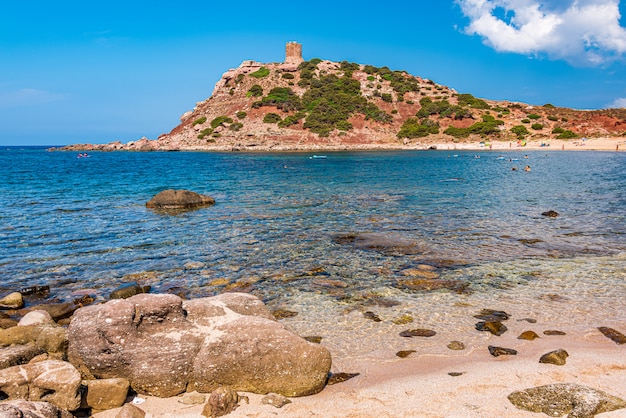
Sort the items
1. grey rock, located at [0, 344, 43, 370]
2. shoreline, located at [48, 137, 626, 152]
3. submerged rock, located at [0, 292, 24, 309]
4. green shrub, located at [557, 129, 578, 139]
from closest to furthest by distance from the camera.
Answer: grey rock, located at [0, 344, 43, 370], submerged rock, located at [0, 292, 24, 309], shoreline, located at [48, 137, 626, 152], green shrub, located at [557, 129, 578, 139]

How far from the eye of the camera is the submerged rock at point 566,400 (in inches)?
218

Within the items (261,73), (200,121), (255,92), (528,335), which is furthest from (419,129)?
(528,335)

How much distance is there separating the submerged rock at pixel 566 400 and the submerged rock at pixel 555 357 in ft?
2.72

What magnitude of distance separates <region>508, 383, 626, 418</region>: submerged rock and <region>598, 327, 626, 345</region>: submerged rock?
2.37m

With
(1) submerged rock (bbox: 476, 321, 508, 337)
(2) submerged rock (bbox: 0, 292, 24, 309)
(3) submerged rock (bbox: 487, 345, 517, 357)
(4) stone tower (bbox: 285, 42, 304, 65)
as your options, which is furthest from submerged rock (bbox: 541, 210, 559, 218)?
(4) stone tower (bbox: 285, 42, 304, 65)

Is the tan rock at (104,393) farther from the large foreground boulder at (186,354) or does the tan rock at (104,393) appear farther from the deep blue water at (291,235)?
the deep blue water at (291,235)

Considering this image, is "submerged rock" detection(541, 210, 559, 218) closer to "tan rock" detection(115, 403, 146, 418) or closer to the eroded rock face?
"tan rock" detection(115, 403, 146, 418)

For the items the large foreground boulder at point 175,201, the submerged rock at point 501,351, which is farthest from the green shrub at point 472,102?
the submerged rock at point 501,351

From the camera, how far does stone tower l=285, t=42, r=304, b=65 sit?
144 metres

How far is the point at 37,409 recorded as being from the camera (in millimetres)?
4688

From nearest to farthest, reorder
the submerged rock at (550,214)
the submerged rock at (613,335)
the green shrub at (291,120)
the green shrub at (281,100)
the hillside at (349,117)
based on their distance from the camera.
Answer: the submerged rock at (613,335), the submerged rock at (550,214), the hillside at (349,117), the green shrub at (291,120), the green shrub at (281,100)

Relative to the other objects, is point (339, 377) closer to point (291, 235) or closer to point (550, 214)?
point (291, 235)

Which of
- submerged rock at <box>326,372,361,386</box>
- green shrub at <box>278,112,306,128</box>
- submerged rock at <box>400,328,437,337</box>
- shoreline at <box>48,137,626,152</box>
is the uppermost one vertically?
green shrub at <box>278,112,306,128</box>

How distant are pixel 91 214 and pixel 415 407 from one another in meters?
21.5
